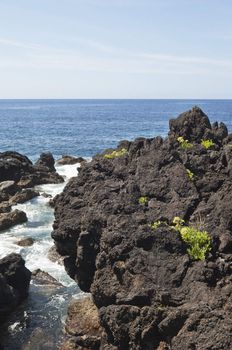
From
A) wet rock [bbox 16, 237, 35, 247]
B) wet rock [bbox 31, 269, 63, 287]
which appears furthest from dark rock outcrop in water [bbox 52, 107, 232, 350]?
wet rock [bbox 16, 237, 35, 247]

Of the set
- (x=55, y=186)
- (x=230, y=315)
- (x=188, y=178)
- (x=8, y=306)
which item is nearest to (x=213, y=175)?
(x=188, y=178)

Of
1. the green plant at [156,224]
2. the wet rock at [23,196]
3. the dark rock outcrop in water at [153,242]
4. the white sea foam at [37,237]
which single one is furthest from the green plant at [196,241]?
the wet rock at [23,196]

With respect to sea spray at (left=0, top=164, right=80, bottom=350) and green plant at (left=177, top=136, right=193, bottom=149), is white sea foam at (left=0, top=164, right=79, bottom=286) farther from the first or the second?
green plant at (left=177, top=136, right=193, bottom=149)

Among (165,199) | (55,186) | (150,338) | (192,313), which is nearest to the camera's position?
(192,313)

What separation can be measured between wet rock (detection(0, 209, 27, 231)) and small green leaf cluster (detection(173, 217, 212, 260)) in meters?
22.7

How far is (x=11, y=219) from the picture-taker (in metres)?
36.7

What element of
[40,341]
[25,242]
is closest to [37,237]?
[25,242]

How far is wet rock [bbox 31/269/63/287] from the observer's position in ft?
83.5

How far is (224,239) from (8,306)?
11588 millimetres

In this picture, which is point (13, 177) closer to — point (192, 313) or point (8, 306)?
point (8, 306)

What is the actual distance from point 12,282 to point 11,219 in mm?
13392

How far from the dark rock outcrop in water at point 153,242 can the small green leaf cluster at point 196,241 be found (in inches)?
8.1

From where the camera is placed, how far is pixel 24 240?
3188 cm

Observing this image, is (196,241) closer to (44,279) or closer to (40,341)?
(40,341)
